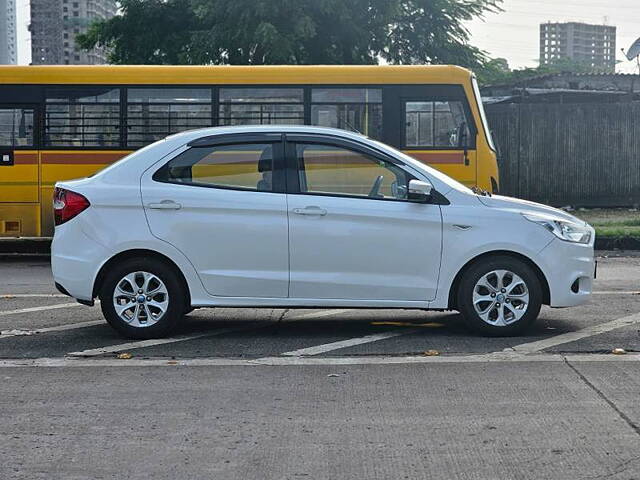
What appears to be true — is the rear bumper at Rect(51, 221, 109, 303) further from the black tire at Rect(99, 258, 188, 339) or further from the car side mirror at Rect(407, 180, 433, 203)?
the car side mirror at Rect(407, 180, 433, 203)

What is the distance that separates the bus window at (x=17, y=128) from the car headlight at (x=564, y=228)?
9.81 meters

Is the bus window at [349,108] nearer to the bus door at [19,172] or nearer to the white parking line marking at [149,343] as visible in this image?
the bus door at [19,172]

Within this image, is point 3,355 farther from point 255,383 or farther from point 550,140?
point 550,140

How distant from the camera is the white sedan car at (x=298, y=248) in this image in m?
8.98

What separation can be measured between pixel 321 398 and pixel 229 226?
2419 millimetres

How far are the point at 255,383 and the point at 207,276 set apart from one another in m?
1.81

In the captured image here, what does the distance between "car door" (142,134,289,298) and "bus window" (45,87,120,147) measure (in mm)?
7791

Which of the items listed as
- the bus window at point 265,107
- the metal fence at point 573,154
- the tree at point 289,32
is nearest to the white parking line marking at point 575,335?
the bus window at point 265,107

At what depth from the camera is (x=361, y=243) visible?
8977 mm

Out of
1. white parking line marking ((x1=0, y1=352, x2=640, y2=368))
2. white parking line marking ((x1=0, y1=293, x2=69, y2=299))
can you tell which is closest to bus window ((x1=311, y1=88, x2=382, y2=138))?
white parking line marking ((x1=0, y1=293, x2=69, y2=299))

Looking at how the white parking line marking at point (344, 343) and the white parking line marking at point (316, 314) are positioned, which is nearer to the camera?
the white parking line marking at point (344, 343)

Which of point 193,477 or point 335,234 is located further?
point 335,234

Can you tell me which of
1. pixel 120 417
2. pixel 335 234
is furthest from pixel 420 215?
pixel 120 417

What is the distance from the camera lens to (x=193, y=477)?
5.32m
